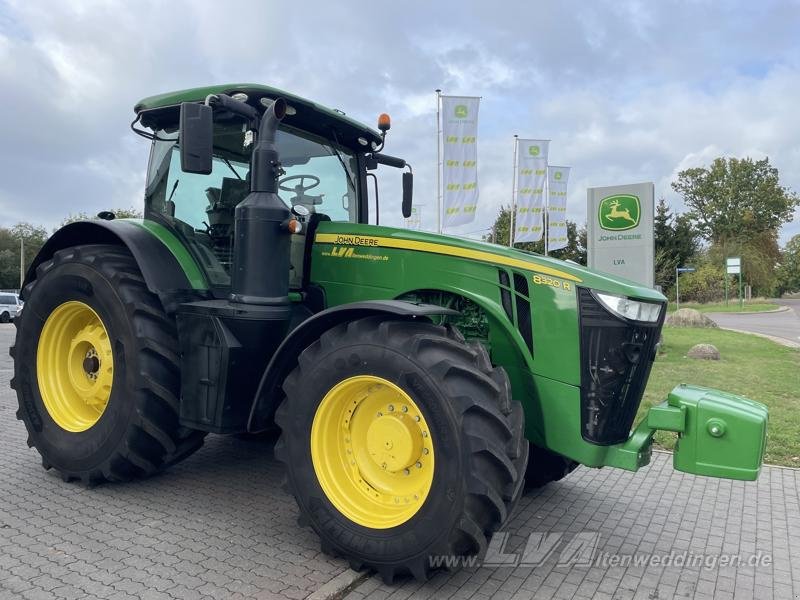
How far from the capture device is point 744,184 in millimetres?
60031

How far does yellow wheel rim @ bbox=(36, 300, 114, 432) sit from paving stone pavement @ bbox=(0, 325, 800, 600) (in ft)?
1.69

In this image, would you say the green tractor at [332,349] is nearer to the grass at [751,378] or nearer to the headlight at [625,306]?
the headlight at [625,306]

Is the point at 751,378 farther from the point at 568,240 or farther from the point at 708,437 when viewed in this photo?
the point at 568,240

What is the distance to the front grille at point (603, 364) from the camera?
3.22 m

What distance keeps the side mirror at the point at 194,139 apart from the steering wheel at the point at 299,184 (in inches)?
32.3

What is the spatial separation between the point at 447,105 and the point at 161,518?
13.9m

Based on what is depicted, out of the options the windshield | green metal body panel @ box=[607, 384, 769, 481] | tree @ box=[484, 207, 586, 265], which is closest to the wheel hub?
green metal body panel @ box=[607, 384, 769, 481]

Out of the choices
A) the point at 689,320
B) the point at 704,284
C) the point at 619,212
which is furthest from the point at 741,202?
the point at 619,212

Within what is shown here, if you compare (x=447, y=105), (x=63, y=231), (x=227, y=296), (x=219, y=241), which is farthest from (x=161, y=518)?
(x=447, y=105)

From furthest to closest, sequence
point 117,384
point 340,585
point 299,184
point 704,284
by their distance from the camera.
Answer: point 704,284 < point 299,184 < point 117,384 < point 340,585

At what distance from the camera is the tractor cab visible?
4.14m

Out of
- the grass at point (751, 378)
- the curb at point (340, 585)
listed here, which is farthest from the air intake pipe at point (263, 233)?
the grass at point (751, 378)

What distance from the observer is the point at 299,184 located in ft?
14.4

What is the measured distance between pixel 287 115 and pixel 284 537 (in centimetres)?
272
